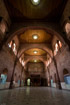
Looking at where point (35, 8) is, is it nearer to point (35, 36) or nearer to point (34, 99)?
point (35, 36)

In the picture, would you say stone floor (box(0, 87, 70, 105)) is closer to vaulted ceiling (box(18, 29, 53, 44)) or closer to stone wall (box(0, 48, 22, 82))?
stone wall (box(0, 48, 22, 82))

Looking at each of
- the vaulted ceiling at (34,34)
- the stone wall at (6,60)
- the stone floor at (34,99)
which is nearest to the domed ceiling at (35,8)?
the vaulted ceiling at (34,34)

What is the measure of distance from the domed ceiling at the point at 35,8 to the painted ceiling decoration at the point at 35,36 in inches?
102

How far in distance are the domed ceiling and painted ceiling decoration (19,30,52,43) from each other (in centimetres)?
259

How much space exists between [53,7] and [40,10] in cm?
161

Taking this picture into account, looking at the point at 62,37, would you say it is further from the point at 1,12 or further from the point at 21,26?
the point at 1,12

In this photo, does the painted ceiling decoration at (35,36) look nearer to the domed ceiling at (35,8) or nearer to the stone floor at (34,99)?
the domed ceiling at (35,8)

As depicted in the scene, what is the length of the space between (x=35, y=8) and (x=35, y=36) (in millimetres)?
4695

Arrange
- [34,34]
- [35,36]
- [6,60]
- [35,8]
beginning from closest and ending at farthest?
[35,8], [6,60], [34,34], [35,36]

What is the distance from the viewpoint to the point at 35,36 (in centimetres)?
1179

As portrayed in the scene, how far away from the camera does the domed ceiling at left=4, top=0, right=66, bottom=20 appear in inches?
281

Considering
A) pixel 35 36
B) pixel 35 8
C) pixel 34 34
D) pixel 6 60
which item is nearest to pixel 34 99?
pixel 6 60

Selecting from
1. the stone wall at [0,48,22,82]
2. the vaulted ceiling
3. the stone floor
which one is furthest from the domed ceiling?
the stone floor

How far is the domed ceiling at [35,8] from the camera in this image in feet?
23.4
